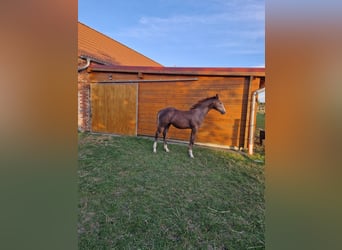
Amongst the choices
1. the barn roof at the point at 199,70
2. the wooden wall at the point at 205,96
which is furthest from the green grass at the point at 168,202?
the barn roof at the point at 199,70

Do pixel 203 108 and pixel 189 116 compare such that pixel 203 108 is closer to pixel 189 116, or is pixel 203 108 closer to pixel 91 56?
pixel 189 116

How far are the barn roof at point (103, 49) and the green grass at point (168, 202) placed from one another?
20.9ft

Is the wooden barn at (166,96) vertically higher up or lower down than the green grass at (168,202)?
higher up

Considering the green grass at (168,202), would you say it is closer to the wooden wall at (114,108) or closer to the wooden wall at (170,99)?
the wooden wall at (170,99)

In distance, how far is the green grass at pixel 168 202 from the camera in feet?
5.97

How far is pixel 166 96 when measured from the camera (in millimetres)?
6289

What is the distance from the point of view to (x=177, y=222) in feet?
6.81

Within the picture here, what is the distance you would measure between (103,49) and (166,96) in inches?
240

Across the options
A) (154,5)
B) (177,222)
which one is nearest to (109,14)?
(154,5)

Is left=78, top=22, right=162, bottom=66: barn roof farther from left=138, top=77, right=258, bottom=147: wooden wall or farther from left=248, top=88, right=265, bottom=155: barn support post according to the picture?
left=248, top=88, right=265, bottom=155: barn support post

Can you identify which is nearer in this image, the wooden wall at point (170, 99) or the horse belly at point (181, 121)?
the horse belly at point (181, 121)

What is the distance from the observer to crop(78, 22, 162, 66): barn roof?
884cm
